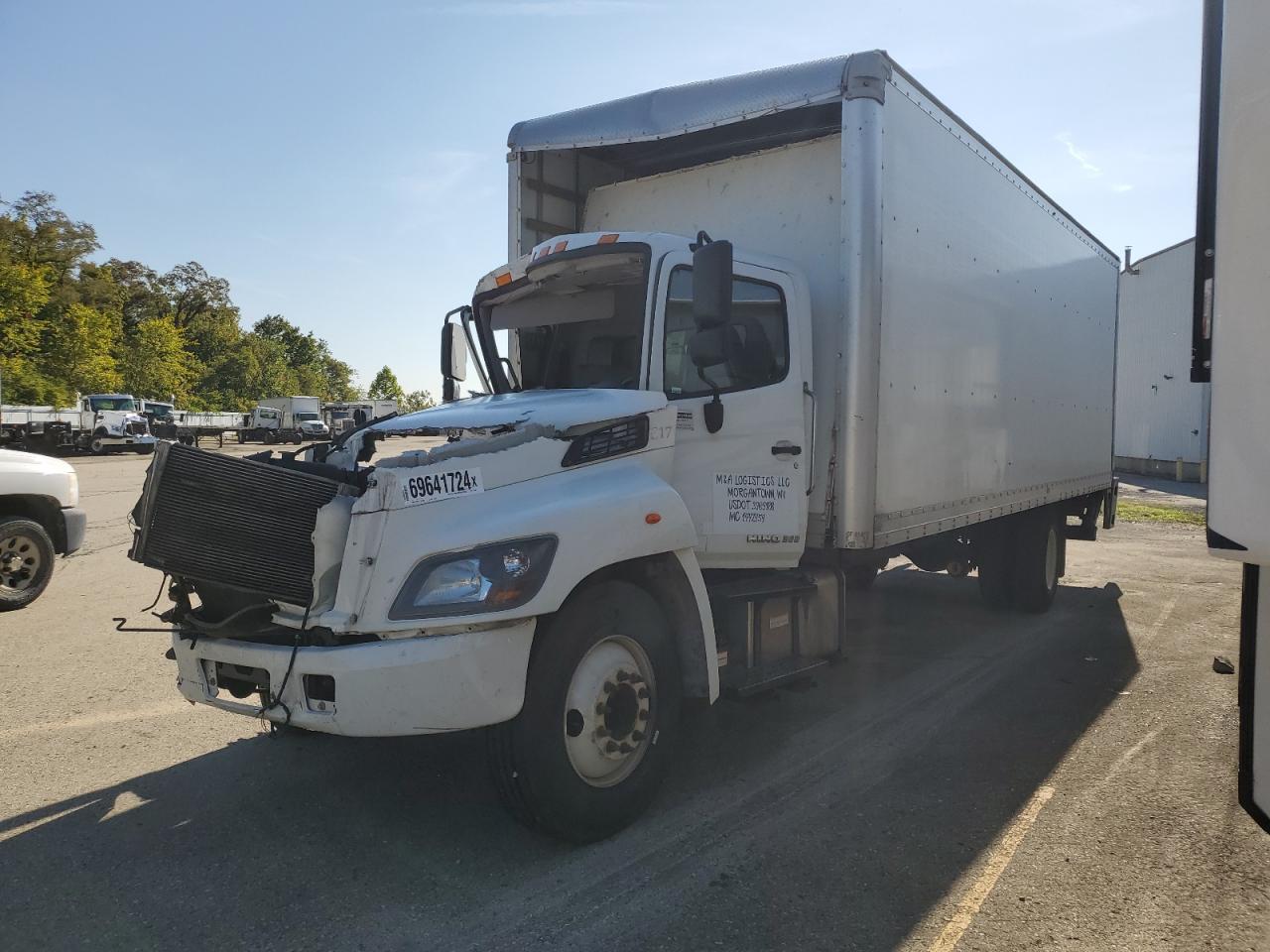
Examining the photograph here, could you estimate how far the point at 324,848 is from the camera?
3582mm

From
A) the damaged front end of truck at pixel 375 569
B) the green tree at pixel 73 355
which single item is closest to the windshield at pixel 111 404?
the green tree at pixel 73 355

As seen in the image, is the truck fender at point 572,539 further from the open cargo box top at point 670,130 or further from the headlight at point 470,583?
the open cargo box top at point 670,130

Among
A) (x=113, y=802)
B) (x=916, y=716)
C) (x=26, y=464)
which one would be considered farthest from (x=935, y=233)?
(x=26, y=464)

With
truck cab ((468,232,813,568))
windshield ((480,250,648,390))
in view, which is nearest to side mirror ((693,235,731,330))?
truck cab ((468,232,813,568))

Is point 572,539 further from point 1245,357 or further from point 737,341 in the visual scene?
point 1245,357

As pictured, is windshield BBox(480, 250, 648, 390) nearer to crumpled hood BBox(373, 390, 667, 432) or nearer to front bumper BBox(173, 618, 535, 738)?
crumpled hood BBox(373, 390, 667, 432)

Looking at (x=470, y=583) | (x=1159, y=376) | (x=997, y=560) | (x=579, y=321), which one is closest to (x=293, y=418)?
(x=1159, y=376)

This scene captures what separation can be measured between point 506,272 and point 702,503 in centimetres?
191

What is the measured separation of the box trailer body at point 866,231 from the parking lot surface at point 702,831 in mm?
1332

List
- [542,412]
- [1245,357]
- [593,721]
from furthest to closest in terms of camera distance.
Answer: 1. [542,412]
2. [593,721]
3. [1245,357]

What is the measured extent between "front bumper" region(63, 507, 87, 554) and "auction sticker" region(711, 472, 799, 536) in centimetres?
681

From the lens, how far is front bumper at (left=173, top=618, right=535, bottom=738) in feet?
10.2

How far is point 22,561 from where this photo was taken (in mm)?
7938

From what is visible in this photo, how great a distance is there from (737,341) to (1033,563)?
5511 mm
